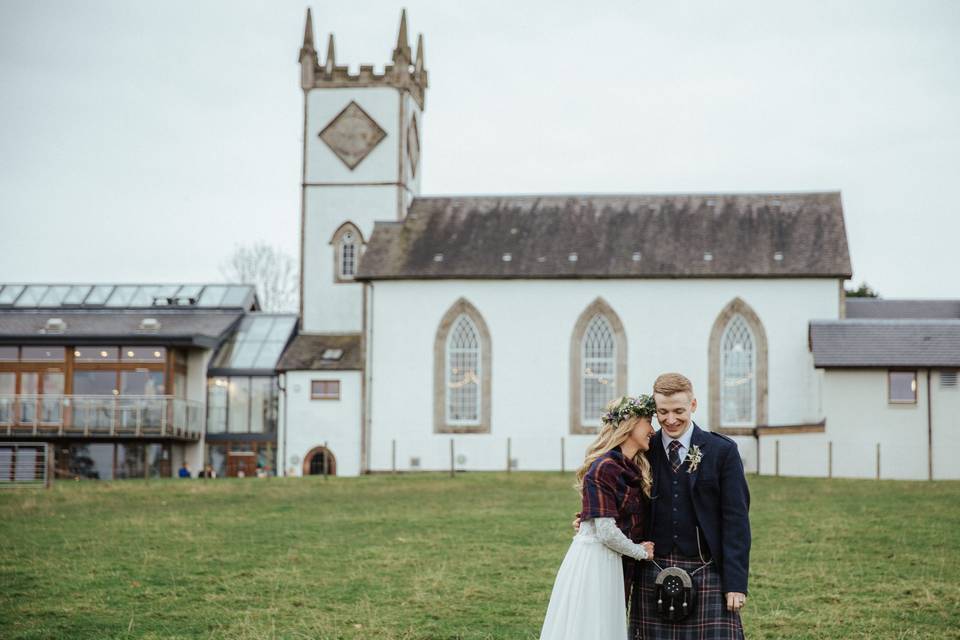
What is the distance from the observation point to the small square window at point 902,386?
121 feet

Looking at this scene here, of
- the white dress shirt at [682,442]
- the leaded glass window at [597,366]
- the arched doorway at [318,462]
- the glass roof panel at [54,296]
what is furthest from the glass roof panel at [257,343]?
the white dress shirt at [682,442]

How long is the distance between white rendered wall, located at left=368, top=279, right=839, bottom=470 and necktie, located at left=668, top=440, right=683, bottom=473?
33.9m

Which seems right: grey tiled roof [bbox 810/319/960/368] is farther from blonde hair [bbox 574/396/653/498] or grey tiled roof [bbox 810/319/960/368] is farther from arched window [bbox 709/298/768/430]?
blonde hair [bbox 574/396/653/498]

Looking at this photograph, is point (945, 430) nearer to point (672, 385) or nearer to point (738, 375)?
point (738, 375)

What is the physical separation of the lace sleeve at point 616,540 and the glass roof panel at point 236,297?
44289 mm

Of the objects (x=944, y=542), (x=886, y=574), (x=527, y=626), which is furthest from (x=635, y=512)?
(x=944, y=542)

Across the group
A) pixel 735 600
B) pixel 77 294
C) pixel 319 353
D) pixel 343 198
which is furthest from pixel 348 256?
pixel 735 600

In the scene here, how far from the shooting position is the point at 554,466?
41562 millimetres

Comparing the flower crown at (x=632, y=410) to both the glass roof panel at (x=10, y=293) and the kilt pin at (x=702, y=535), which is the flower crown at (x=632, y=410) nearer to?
the kilt pin at (x=702, y=535)

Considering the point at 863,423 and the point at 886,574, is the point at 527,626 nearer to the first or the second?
the point at 886,574

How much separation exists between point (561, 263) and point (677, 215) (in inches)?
195

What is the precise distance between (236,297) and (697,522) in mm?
45327

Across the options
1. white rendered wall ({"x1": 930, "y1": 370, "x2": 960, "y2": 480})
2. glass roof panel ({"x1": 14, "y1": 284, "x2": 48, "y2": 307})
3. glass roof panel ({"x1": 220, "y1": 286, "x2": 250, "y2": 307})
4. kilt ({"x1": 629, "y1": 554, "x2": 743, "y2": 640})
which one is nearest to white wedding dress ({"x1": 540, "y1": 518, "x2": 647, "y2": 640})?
kilt ({"x1": 629, "y1": 554, "x2": 743, "y2": 640})

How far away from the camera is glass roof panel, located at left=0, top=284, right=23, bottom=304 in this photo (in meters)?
51.7
